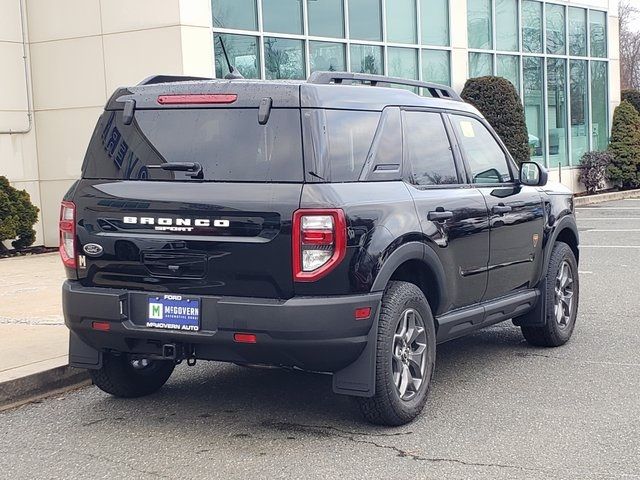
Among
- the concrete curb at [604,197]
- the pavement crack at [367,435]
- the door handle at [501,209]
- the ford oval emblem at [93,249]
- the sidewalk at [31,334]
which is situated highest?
the door handle at [501,209]

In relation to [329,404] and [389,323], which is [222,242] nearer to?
[389,323]

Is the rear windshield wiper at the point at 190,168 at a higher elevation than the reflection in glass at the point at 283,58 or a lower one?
lower

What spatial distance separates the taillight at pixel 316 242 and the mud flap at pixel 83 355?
146 cm

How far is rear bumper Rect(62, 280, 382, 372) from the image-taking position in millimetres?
4824

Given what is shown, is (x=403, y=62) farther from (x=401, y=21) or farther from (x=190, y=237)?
(x=190, y=237)

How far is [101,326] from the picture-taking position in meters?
5.21

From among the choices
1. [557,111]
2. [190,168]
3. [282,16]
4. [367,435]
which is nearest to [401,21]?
[282,16]

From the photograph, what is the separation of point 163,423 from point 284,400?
0.81 m

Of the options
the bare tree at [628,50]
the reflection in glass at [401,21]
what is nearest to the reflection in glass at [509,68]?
the reflection in glass at [401,21]

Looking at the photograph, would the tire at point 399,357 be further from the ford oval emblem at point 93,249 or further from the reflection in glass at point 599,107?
the reflection in glass at point 599,107

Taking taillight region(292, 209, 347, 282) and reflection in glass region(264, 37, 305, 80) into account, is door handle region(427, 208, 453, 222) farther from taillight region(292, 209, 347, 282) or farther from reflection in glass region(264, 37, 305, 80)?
reflection in glass region(264, 37, 305, 80)

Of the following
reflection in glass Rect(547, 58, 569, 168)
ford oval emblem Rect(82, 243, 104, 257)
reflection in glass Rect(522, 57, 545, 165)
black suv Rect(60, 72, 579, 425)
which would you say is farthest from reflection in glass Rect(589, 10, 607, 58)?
ford oval emblem Rect(82, 243, 104, 257)

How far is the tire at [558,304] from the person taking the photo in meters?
7.21

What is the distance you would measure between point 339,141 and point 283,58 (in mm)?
10826
